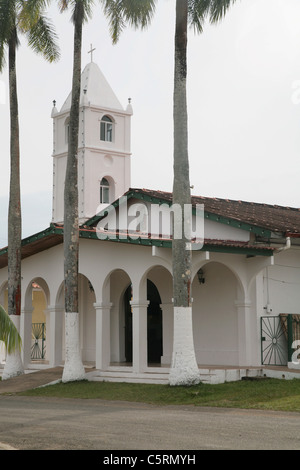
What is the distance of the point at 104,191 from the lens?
38000mm

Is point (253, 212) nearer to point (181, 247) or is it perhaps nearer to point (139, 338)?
point (139, 338)

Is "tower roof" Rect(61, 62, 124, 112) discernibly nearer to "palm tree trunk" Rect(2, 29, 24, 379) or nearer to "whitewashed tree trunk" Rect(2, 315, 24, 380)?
"palm tree trunk" Rect(2, 29, 24, 379)

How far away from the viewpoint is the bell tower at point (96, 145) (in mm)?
36750

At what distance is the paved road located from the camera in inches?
372

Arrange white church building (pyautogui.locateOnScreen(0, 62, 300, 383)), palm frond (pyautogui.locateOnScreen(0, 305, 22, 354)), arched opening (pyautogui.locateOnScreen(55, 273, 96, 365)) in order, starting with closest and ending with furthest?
palm frond (pyautogui.locateOnScreen(0, 305, 22, 354))
white church building (pyautogui.locateOnScreen(0, 62, 300, 383))
arched opening (pyautogui.locateOnScreen(55, 273, 96, 365))

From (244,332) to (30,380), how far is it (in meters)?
5.83

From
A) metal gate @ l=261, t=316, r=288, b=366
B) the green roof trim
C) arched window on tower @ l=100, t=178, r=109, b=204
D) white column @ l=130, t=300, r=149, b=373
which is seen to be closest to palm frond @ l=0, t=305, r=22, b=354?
white column @ l=130, t=300, r=149, b=373

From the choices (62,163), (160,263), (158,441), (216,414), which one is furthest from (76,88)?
(62,163)

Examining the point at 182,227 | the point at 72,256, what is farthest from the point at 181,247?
the point at 72,256

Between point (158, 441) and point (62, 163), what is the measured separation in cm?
3010

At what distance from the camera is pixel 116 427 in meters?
11.1

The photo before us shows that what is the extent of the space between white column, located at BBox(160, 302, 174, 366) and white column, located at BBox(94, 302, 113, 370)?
5.61 ft

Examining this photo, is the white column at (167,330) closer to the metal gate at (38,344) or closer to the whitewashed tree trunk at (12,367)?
the whitewashed tree trunk at (12,367)

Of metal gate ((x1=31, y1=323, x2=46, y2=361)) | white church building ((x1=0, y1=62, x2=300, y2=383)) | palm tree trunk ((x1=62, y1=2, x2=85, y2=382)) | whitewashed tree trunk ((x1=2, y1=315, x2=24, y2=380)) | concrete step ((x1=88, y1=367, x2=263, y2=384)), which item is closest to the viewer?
concrete step ((x1=88, y1=367, x2=263, y2=384))
